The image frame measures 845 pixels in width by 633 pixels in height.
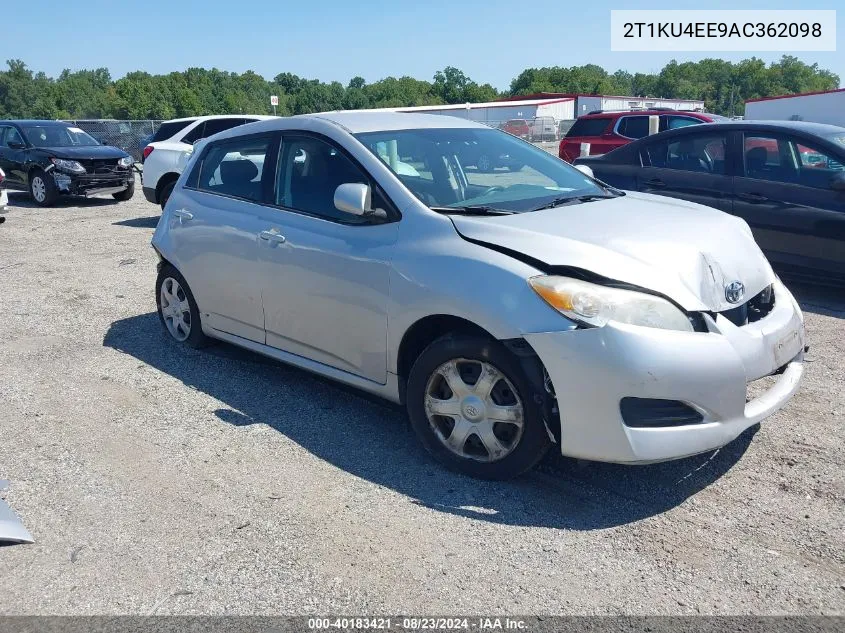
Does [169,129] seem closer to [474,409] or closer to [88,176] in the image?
[88,176]

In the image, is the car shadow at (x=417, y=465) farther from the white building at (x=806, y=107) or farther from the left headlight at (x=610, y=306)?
the white building at (x=806, y=107)

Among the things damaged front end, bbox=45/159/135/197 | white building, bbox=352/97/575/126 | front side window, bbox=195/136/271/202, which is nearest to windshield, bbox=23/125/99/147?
damaged front end, bbox=45/159/135/197

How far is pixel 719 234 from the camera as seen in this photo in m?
4.12

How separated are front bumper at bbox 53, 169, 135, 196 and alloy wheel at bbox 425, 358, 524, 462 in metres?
13.3

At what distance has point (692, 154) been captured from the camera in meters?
8.03

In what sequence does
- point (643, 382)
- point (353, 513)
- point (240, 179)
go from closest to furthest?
point (643, 382) → point (353, 513) → point (240, 179)

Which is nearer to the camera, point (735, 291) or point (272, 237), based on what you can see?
point (735, 291)

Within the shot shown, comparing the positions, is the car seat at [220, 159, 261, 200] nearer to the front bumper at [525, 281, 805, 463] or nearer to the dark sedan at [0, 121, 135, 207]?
the front bumper at [525, 281, 805, 463]

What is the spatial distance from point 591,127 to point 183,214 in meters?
13.6

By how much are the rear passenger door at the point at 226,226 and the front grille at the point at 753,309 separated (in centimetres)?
275

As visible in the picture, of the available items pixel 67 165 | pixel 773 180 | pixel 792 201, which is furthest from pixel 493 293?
pixel 67 165

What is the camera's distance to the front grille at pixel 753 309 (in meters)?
3.75

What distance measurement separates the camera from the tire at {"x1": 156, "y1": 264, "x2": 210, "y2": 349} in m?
5.84

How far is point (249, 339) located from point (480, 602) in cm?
283
